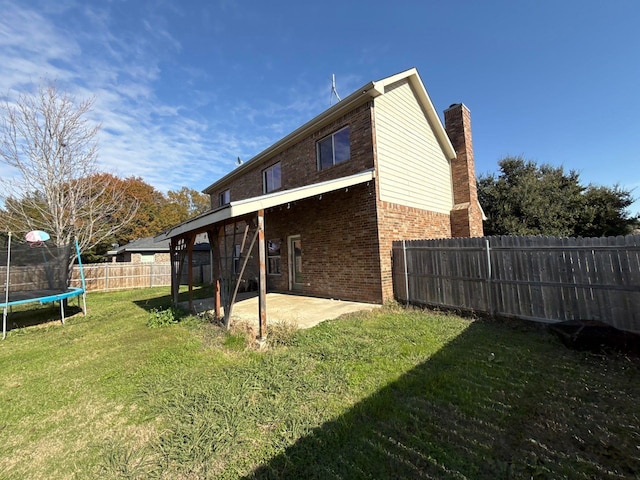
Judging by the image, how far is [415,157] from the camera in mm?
9648

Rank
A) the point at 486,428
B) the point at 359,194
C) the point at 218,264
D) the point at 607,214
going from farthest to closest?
the point at 607,214 < the point at 359,194 < the point at 218,264 < the point at 486,428

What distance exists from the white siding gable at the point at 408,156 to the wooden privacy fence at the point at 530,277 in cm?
210

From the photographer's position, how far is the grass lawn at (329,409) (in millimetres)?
2215

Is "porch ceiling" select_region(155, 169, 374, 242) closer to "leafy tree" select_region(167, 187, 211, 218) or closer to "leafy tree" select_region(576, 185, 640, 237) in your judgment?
"leafy tree" select_region(576, 185, 640, 237)

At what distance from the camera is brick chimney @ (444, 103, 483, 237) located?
10969mm

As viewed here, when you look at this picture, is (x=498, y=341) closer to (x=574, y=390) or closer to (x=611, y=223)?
(x=574, y=390)

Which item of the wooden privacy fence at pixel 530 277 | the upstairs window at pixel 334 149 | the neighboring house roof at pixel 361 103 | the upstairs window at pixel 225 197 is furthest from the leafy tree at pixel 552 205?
the upstairs window at pixel 225 197

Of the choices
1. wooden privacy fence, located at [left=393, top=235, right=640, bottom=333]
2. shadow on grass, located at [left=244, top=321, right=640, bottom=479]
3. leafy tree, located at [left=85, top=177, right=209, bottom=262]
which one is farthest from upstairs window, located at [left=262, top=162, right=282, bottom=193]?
leafy tree, located at [left=85, top=177, right=209, bottom=262]

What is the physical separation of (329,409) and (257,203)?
3417 millimetres

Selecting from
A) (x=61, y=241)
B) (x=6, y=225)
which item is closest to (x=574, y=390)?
(x=61, y=241)

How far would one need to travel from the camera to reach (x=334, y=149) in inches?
364

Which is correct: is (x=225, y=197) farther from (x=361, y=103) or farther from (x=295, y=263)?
(x=361, y=103)

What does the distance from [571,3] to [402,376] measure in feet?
33.2

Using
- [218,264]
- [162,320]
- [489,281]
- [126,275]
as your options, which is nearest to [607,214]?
[489,281]
